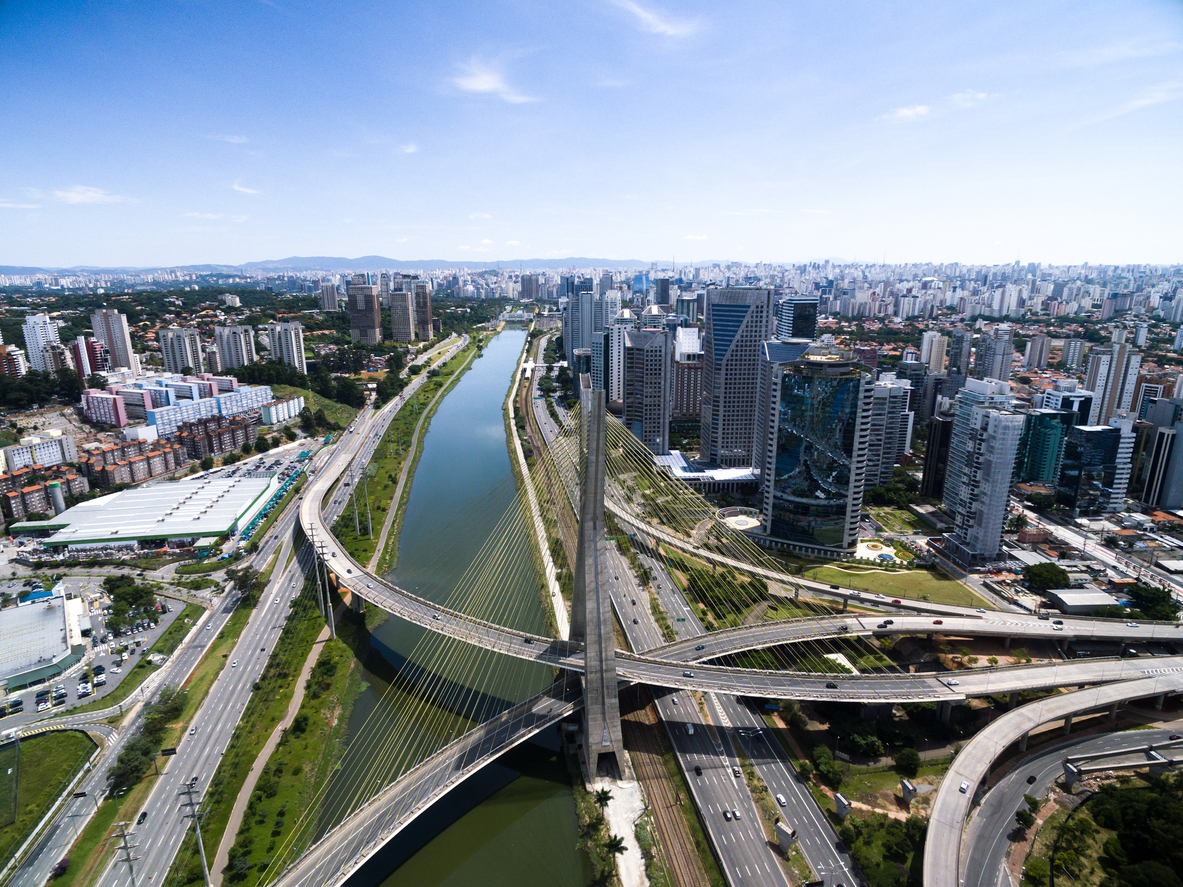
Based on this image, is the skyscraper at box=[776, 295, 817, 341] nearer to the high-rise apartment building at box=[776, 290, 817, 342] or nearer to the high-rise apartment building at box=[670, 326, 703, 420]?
the high-rise apartment building at box=[776, 290, 817, 342]

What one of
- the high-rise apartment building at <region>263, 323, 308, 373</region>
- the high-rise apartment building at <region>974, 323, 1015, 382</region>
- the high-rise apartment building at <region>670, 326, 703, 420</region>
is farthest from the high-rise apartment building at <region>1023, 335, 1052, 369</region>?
the high-rise apartment building at <region>263, 323, 308, 373</region>

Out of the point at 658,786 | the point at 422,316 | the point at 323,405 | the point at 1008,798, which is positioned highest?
the point at 422,316

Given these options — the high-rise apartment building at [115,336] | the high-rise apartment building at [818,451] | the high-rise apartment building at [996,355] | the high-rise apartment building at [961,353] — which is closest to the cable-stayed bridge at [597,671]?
the high-rise apartment building at [818,451]

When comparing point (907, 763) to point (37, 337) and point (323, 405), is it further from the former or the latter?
point (37, 337)

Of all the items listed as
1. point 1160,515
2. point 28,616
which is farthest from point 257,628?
point 1160,515

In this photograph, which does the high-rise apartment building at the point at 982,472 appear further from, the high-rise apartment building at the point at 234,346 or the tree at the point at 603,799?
the high-rise apartment building at the point at 234,346

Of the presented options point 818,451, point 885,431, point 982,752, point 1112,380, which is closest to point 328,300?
point 885,431
